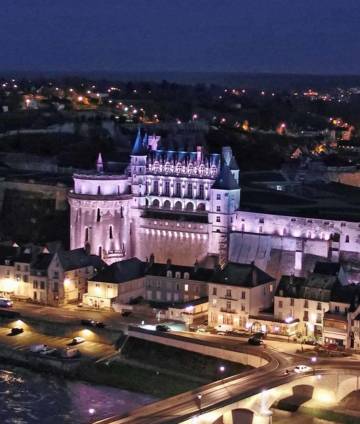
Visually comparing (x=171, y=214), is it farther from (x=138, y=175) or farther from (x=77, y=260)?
(x=77, y=260)

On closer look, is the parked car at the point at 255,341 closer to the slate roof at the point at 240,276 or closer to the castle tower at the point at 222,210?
the slate roof at the point at 240,276

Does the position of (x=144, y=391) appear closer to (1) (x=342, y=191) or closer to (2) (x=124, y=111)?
(1) (x=342, y=191)

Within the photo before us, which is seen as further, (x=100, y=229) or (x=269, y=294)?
(x=100, y=229)

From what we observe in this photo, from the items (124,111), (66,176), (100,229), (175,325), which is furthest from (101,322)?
(124,111)

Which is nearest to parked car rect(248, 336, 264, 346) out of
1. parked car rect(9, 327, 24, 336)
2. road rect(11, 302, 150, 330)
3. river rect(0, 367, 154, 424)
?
river rect(0, 367, 154, 424)

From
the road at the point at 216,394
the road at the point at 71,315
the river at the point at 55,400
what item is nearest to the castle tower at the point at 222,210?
the road at the point at 71,315

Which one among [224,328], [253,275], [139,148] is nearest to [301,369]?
[224,328]

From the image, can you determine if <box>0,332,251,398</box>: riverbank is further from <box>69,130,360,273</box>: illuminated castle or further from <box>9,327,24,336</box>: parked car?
<box>69,130,360,273</box>: illuminated castle
